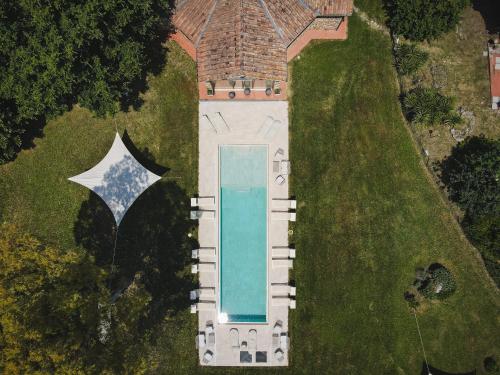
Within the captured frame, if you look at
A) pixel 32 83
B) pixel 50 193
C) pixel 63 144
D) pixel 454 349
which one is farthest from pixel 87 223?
pixel 454 349

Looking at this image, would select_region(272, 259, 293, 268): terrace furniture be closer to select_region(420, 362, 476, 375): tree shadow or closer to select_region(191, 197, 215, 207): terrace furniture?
select_region(191, 197, 215, 207): terrace furniture

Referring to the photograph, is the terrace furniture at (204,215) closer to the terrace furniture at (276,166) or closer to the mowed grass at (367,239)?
the terrace furniture at (276,166)

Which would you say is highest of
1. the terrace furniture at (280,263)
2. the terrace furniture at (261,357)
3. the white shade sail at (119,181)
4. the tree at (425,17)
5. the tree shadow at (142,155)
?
the tree at (425,17)

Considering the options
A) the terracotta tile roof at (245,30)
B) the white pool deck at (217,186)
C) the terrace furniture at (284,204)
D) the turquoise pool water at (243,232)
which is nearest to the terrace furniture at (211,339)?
the white pool deck at (217,186)

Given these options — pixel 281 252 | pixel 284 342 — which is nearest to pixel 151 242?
pixel 281 252

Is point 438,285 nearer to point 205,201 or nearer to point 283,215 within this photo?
point 283,215

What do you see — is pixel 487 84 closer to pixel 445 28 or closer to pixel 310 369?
pixel 445 28

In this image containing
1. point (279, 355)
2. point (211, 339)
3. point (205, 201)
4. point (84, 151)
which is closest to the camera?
point (279, 355)
